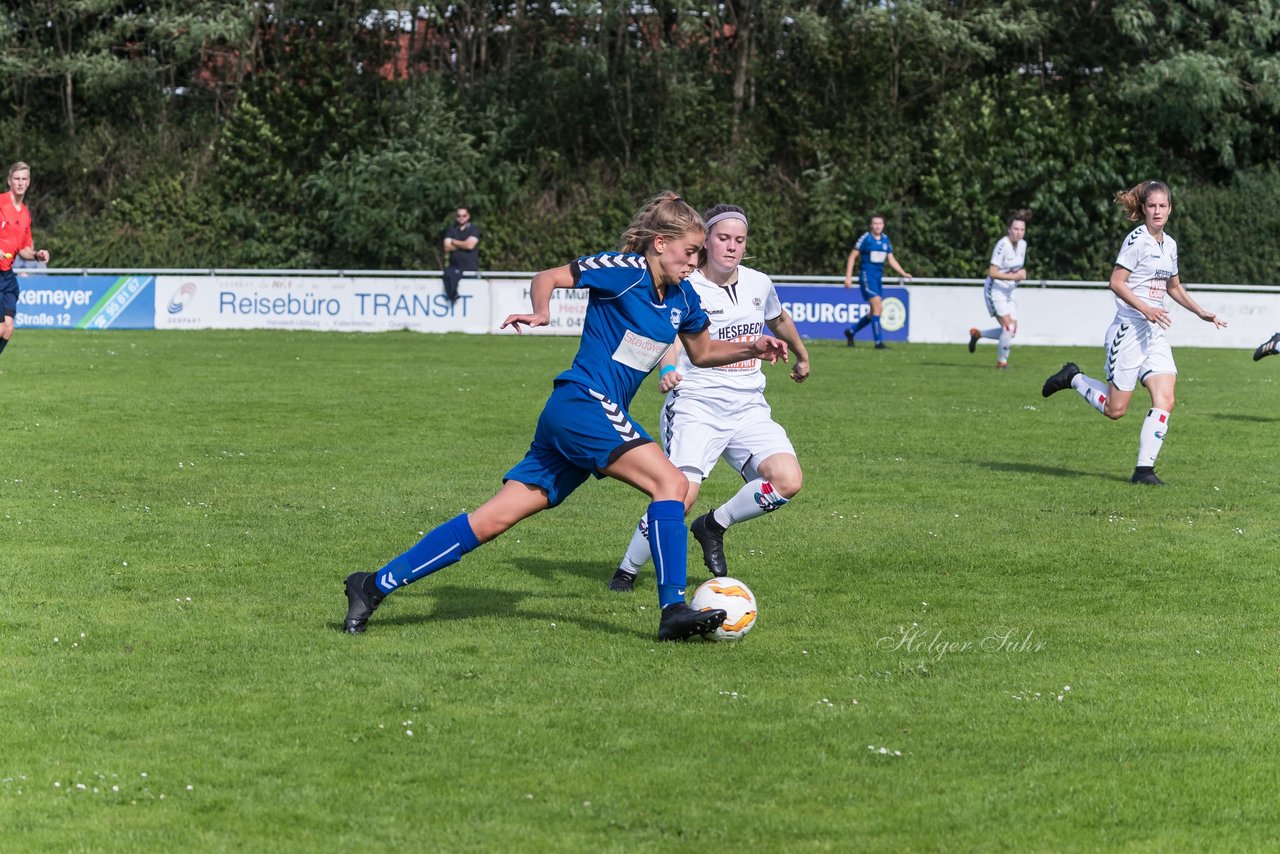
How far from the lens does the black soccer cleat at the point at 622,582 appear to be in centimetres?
800

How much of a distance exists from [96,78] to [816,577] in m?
33.3

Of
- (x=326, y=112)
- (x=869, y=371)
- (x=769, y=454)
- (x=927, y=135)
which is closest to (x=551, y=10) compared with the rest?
(x=326, y=112)

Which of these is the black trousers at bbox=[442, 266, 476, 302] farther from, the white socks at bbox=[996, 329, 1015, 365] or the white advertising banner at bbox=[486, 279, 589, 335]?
the white socks at bbox=[996, 329, 1015, 365]

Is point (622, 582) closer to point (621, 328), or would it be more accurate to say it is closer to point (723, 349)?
point (723, 349)

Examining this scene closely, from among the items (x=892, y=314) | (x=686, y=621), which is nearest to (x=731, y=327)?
(x=686, y=621)

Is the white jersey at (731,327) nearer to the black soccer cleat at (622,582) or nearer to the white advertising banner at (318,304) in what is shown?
the black soccer cleat at (622,582)

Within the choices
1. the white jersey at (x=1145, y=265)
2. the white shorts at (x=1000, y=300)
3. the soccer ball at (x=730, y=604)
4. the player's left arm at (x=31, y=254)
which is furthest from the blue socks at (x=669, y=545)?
the white shorts at (x=1000, y=300)

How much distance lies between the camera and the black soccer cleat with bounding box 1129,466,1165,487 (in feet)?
39.1

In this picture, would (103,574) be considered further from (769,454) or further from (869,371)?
(869,371)

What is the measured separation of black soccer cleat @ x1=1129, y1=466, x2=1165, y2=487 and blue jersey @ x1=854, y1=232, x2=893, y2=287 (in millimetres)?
15267

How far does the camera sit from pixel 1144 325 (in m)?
12.2

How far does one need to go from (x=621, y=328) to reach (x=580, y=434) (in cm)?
48

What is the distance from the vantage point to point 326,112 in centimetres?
3803

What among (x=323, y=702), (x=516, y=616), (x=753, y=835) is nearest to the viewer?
(x=753, y=835)
